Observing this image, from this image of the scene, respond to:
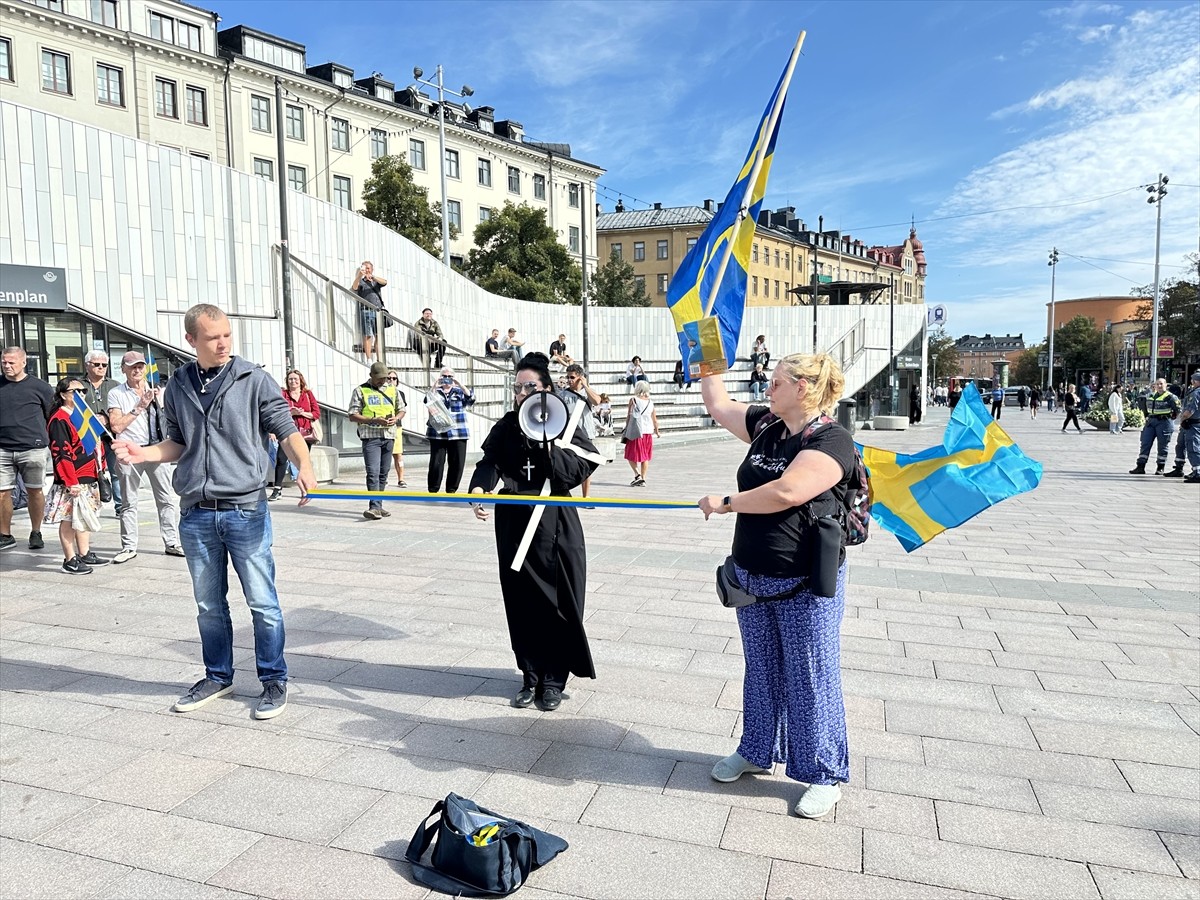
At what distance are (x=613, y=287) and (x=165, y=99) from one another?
2679 centimetres

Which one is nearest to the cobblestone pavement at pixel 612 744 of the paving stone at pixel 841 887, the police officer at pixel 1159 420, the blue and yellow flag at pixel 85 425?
the paving stone at pixel 841 887

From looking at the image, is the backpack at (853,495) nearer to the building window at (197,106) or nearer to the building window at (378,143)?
the building window at (197,106)

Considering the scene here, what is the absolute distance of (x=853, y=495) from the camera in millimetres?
3434

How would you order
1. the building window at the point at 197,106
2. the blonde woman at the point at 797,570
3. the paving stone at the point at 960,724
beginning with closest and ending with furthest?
the blonde woman at the point at 797,570
the paving stone at the point at 960,724
the building window at the point at 197,106

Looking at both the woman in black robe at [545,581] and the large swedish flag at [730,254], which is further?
the woman in black robe at [545,581]

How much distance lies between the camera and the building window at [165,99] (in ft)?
135

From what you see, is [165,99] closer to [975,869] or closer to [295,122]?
[295,122]

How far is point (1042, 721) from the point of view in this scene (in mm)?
4289

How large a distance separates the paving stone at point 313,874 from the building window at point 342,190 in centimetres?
5070

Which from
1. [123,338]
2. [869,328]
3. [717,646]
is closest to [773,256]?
[869,328]

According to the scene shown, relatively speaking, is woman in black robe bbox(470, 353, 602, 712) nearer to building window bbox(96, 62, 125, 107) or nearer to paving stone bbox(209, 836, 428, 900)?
paving stone bbox(209, 836, 428, 900)

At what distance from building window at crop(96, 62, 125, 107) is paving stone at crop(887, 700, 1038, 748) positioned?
153 feet

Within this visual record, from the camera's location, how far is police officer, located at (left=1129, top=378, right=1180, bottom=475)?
50.3 ft

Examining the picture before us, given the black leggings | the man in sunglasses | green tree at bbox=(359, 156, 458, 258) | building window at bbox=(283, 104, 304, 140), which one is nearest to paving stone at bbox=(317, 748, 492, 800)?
the man in sunglasses
